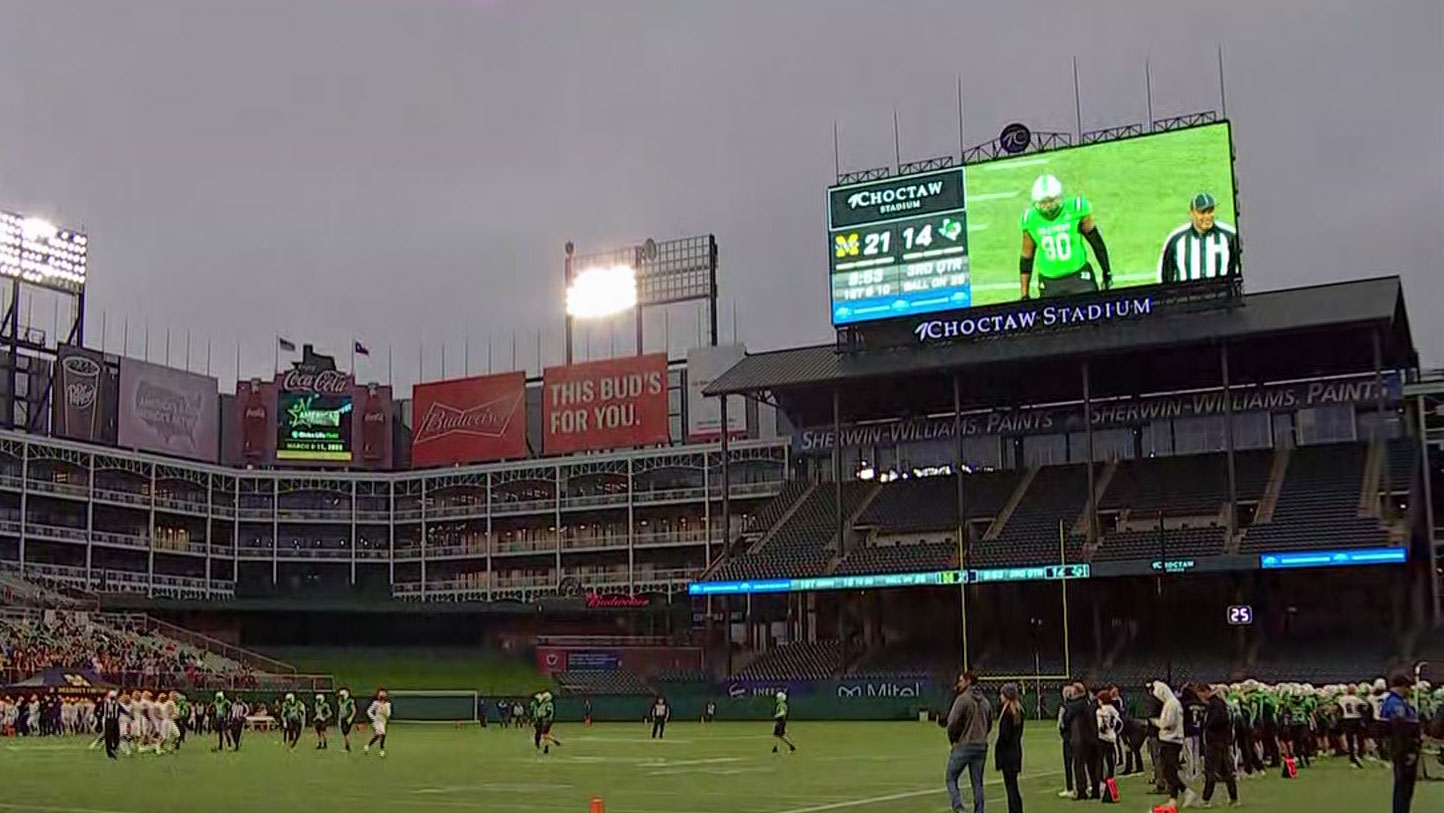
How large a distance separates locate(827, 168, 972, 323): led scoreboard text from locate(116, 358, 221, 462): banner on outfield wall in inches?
1856

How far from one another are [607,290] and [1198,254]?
4419cm

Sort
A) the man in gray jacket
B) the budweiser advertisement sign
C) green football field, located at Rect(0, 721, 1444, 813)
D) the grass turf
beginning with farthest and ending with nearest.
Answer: the budweiser advertisement sign, the grass turf, green football field, located at Rect(0, 721, 1444, 813), the man in gray jacket

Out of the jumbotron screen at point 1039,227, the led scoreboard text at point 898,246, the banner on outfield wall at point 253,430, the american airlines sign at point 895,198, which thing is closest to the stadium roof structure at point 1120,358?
the jumbotron screen at point 1039,227

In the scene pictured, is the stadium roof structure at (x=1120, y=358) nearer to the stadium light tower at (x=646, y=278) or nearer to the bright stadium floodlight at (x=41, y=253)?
the stadium light tower at (x=646, y=278)

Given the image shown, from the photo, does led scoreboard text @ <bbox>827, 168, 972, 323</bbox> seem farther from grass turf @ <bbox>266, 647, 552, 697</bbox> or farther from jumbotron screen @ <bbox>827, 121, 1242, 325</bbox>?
grass turf @ <bbox>266, 647, 552, 697</bbox>

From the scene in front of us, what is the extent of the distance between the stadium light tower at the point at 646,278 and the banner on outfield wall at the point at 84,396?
28718 mm

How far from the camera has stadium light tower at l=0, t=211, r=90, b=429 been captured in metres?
95.1

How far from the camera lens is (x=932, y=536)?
77375mm

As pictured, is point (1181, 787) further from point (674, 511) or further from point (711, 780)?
point (674, 511)

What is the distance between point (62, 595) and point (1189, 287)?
59994 mm

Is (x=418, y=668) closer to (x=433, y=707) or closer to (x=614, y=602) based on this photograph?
(x=614, y=602)

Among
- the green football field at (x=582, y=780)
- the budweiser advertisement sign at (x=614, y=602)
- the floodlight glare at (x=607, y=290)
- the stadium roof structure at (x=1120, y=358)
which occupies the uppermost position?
A: the floodlight glare at (x=607, y=290)

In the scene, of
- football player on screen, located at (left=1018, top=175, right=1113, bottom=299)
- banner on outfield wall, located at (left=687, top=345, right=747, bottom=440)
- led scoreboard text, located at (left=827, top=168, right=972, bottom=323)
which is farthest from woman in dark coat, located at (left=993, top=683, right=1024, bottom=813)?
banner on outfield wall, located at (left=687, top=345, right=747, bottom=440)

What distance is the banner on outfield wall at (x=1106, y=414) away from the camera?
75750 mm
